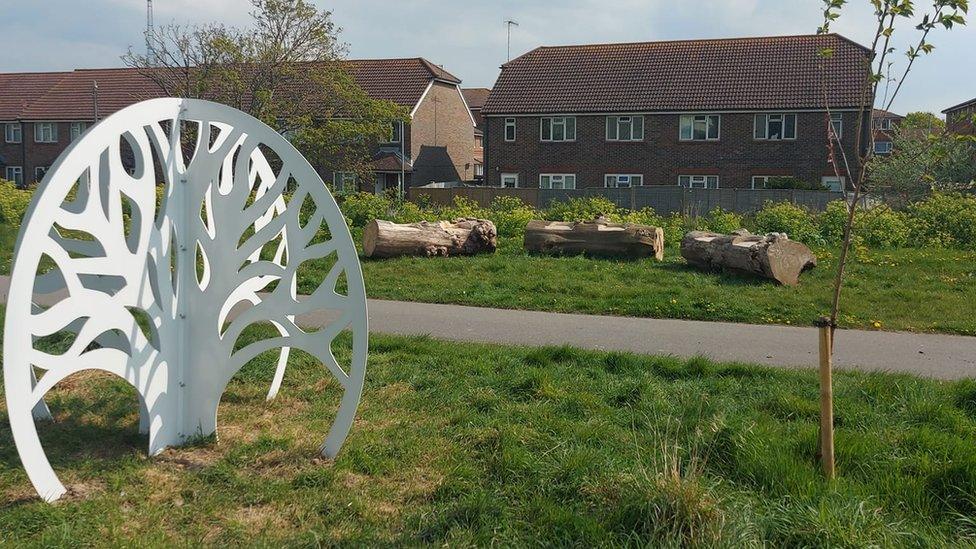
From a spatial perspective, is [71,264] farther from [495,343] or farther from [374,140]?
[374,140]

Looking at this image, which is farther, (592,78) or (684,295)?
(592,78)

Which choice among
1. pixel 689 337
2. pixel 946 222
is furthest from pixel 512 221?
pixel 689 337

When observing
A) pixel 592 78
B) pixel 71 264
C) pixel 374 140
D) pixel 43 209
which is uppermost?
pixel 592 78

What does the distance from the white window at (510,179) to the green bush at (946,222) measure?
24.2m

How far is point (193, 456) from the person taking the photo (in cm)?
510

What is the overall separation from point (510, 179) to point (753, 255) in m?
28.3

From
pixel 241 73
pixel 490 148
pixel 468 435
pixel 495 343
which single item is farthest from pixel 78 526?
pixel 490 148

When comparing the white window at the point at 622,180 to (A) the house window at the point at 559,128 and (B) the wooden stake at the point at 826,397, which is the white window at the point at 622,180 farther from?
(B) the wooden stake at the point at 826,397

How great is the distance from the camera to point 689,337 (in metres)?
9.05

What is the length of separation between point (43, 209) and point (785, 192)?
25118mm

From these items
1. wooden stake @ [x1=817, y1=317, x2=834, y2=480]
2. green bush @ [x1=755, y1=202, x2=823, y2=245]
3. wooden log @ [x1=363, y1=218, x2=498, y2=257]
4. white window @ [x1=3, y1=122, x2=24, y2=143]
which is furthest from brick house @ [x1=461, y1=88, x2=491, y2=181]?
wooden stake @ [x1=817, y1=317, x2=834, y2=480]

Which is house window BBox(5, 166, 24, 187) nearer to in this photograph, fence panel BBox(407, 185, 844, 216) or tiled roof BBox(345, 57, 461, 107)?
tiled roof BBox(345, 57, 461, 107)

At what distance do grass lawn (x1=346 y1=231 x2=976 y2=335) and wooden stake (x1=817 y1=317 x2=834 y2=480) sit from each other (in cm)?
571

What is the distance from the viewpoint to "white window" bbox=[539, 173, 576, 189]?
39.0 m
